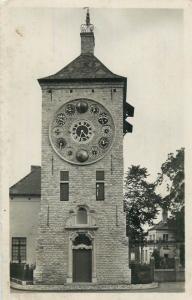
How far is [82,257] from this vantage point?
96.0 ft

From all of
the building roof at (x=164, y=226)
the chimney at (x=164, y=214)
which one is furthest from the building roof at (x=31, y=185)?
the building roof at (x=164, y=226)

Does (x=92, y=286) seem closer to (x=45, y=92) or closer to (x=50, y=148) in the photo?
(x=50, y=148)

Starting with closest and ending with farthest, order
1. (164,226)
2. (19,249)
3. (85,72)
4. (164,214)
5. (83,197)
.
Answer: (19,249) → (83,197) → (85,72) → (164,214) → (164,226)

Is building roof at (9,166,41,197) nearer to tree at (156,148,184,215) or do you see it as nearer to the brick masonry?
the brick masonry

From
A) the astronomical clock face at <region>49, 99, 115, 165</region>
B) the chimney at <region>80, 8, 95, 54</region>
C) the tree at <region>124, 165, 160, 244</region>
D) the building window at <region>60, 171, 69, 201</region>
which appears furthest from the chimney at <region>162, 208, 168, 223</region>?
the chimney at <region>80, 8, 95, 54</region>

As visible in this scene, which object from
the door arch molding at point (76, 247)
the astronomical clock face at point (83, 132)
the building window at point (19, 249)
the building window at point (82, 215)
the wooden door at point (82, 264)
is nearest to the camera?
the building window at point (19, 249)

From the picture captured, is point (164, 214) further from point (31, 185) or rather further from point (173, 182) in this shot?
point (31, 185)

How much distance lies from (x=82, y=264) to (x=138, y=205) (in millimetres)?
4977

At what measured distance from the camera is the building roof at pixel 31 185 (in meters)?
29.3

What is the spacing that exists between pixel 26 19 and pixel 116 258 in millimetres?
10463

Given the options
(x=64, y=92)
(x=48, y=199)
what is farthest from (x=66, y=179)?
(x=64, y=92)

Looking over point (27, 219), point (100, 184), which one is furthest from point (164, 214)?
point (27, 219)

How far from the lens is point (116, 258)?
28297mm

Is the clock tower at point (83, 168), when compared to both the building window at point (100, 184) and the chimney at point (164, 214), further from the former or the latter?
the chimney at point (164, 214)
